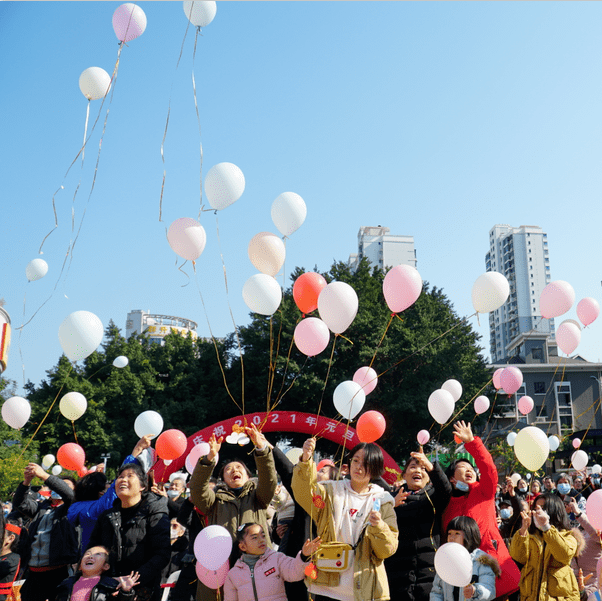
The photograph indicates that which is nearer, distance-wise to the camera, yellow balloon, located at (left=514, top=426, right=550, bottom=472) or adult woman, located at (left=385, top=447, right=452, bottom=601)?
adult woman, located at (left=385, top=447, right=452, bottom=601)

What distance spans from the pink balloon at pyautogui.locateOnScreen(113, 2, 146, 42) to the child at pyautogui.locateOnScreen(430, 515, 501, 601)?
5.47m

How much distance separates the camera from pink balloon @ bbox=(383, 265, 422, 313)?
6.24 m

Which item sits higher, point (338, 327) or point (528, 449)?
point (338, 327)

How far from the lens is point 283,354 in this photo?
23844 millimetres

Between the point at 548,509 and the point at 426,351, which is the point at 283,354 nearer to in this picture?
the point at 426,351

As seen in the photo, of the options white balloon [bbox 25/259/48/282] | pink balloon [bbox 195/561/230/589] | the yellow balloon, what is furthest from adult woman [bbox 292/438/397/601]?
white balloon [bbox 25/259/48/282]

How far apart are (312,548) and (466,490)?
166cm

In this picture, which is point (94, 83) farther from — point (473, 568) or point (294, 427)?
point (294, 427)

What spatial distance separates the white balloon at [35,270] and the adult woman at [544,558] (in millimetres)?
7317

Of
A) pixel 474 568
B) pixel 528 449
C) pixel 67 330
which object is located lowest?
pixel 474 568

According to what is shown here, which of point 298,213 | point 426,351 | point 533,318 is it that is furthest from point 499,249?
point 298,213

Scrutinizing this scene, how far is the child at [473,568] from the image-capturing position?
4.04 meters

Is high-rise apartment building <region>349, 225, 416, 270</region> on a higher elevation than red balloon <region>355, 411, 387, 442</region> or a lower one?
higher

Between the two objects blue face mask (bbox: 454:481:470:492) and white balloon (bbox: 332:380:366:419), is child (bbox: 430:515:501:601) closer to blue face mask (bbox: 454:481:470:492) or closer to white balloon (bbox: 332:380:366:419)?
blue face mask (bbox: 454:481:470:492)
